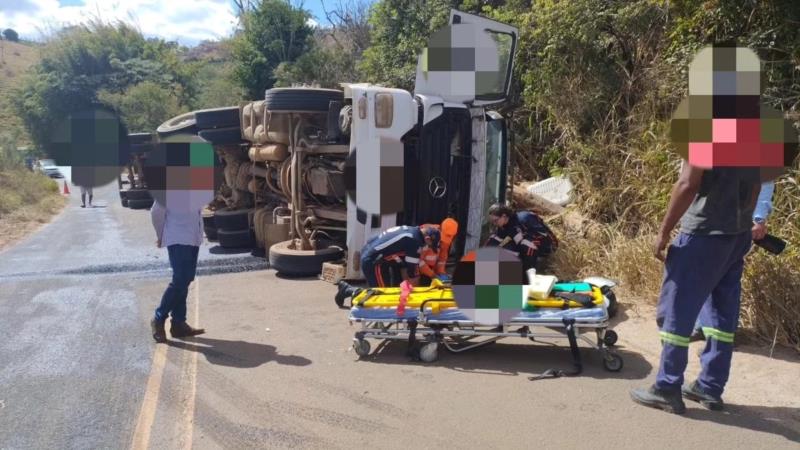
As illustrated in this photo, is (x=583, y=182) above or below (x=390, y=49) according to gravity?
below

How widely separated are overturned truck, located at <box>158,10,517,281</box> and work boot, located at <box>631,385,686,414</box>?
3351mm

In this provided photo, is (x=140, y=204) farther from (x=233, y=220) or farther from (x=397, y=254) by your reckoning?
(x=397, y=254)

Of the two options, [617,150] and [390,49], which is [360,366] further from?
[390,49]

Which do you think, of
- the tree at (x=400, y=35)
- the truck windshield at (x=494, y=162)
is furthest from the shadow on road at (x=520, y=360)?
the tree at (x=400, y=35)

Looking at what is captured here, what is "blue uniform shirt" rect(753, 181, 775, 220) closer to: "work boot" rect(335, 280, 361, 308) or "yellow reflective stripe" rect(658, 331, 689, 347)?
"yellow reflective stripe" rect(658, 331, 689, 347)

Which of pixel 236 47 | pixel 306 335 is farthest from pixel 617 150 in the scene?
pixel 236 47

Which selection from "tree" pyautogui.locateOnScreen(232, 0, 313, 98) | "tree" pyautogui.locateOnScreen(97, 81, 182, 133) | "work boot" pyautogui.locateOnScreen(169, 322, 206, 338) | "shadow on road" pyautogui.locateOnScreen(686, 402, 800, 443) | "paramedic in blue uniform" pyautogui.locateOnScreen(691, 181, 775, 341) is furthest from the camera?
"tree" pyautogui.locateOnScreen(97, 81, 182, 133)

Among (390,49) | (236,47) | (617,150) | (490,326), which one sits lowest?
(490,326)

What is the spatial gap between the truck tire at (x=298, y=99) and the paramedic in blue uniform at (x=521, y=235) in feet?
8.09

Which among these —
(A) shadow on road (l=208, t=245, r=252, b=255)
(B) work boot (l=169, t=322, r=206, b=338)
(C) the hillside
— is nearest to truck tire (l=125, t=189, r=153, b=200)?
(A) shadow on road (l=208, t=245, r=252, b=255)

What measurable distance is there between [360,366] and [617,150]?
4.73 meters

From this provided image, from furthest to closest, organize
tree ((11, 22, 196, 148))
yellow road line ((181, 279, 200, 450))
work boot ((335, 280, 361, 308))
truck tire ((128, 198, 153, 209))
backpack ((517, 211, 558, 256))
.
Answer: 1. tree ((11, 22, 196, 148))
2. truck tire ((128, 198, 153, 209))
3. backpack ((517, 211, 558, 256))
4. work boot ((335, 280, 361, 308))
5. yellow road line ((181, 279, 200, 450))

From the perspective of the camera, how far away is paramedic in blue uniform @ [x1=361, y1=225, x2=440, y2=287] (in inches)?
222

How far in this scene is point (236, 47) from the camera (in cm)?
2527
